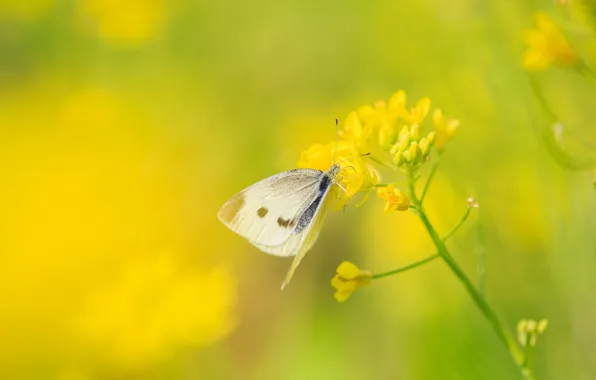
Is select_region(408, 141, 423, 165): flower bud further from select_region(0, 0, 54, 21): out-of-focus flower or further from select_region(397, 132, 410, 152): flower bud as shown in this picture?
select_region(0, 0, 54, 21): out-of-focus flower

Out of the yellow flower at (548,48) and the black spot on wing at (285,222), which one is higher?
the yellow flower at (548,48)

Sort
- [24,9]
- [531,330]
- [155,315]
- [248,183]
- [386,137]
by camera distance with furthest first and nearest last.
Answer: [24,9] < [248,183] < [155,315] < [386,137] < [531,330]

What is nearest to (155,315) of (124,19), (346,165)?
(346,165)

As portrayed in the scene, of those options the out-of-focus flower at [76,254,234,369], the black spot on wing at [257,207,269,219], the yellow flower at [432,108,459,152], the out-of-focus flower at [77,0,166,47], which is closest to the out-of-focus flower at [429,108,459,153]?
the yellow flower at [432,108,459,152]

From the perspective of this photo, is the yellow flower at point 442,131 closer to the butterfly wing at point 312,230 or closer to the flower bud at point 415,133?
the flower bud at point 415,133

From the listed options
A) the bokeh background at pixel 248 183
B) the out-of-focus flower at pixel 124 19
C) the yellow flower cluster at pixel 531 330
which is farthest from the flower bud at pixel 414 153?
the out-of-focus flower at pixel 124 19

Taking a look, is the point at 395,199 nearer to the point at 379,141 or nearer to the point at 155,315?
the point at 379,141
